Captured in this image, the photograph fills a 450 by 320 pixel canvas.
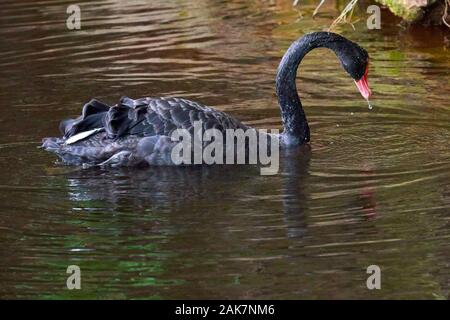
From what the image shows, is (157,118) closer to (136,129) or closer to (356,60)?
(136,129)

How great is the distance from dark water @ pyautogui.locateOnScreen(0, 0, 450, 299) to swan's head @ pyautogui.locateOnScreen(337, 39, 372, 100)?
38 centimetres

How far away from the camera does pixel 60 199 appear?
6148mm

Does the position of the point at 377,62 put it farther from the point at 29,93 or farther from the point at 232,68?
the point at 29,93

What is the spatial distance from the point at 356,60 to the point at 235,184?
153 cm

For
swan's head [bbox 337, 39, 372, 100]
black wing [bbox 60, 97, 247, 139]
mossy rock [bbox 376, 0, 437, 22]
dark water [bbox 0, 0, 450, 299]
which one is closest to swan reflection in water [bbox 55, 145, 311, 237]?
dark water [bbox 0, 0, 450, 299]

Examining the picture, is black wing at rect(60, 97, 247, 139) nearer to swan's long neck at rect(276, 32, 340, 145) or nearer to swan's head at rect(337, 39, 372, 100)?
swan's long neck at rect(276, 32, 340, 145)

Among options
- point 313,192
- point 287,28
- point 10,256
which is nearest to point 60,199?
point 10,256

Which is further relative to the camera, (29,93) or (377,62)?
(377,62)

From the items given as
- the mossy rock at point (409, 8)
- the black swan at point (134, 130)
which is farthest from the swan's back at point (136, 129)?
the mossy rock at point (409, 8)

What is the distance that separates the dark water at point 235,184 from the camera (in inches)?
196

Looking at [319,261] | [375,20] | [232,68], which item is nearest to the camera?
[319,261]

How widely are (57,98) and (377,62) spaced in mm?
2882

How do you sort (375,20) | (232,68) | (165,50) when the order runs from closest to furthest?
(232,68), (165,50), (375,20)

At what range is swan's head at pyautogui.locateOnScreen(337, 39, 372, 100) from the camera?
24.0 feet
